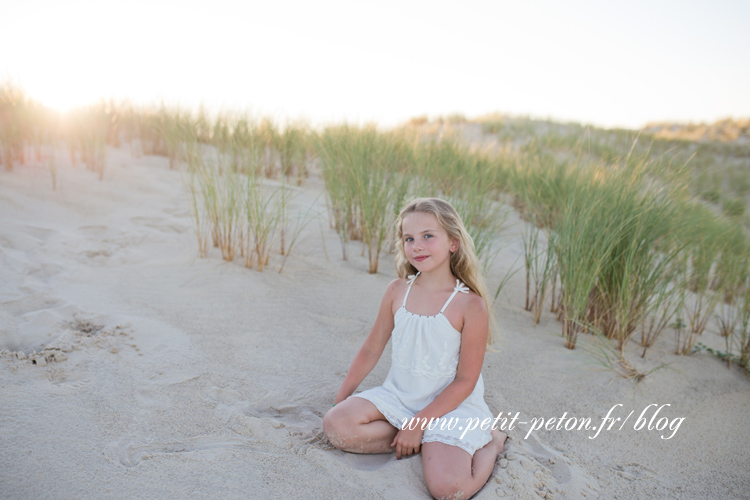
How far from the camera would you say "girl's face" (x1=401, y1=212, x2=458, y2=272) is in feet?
6.20

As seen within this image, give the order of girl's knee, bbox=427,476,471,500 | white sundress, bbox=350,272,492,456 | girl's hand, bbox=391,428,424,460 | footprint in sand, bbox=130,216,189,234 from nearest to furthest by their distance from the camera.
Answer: girl's knee, bbox=427,476,471,500, girl's hand, bbox=391,428,424,460, white sundress, bbox=350,272,492,456, footprint in sand, bbox=130,216,189,234

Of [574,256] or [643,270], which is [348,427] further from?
[643,270]

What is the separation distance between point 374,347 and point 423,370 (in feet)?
0.83

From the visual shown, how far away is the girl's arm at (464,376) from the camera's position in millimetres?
1764

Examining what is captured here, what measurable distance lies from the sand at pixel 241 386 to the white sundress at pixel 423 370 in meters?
0.19

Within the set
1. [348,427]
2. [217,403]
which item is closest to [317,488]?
[348,427]

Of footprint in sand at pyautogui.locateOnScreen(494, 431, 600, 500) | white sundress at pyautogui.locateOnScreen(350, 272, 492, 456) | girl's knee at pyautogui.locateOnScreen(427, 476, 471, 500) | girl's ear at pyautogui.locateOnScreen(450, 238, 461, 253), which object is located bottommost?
footprint in sand at pyautogui.locateOnScreen(494, 431, 600, 500)

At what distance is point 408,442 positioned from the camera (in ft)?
5.74

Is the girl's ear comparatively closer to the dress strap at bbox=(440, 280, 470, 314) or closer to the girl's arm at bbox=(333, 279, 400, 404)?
the dress strap at bbox=(440, 280, 470, 314)

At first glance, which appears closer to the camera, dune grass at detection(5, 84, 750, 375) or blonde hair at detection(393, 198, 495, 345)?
blonde hair at detection(393, 198, 495, 345)

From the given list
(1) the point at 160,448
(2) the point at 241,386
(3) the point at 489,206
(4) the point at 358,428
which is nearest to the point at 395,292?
(4) the point at 358,428

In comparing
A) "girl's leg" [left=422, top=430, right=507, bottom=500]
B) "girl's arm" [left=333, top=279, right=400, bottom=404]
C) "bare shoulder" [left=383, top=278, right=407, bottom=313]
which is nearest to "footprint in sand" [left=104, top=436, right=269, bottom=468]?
"girl's arm" [left=333, top=279, right=400, bottom=404]

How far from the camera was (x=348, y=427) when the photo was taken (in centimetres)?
178

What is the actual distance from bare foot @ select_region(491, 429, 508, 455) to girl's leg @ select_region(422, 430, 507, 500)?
6 centimetres
